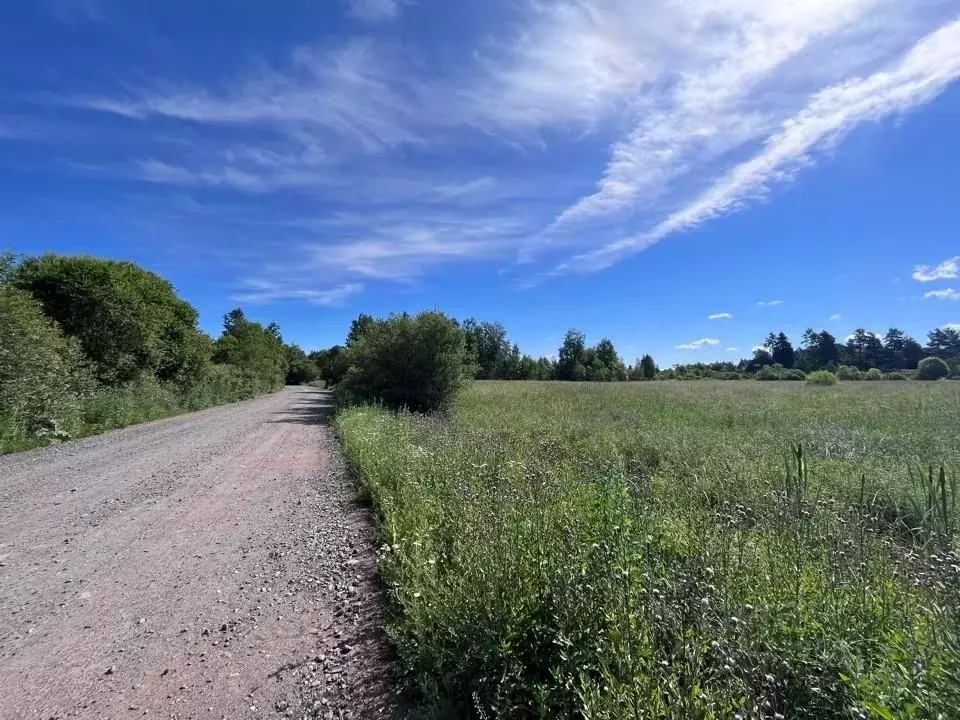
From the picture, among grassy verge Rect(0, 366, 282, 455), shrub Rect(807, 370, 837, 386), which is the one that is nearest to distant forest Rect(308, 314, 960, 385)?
shrub Rect(807, 370, 837, 386)

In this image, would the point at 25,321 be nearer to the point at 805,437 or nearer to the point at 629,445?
the point at 629,445

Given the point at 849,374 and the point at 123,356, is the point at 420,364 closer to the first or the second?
the point at 123,356

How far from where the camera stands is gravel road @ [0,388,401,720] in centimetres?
285

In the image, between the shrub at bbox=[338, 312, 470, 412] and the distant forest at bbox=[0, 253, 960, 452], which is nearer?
the distant forest at bbox=[0, 253, 960, 452]

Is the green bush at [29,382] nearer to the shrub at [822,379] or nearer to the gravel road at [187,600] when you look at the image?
the gravel road at [187,600]

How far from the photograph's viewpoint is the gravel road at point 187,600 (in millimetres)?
2850

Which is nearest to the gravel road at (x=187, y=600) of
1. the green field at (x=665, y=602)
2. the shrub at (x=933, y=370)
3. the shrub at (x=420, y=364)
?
the green field at (x=665, y=602)

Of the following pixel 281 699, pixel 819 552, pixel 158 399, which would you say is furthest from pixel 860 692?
pixel 158 399

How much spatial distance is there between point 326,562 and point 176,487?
4.47m

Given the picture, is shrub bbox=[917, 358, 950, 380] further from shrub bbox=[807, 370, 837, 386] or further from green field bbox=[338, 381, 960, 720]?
green field bbox=[338, 381, 960, 720]

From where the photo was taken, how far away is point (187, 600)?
4.00 m

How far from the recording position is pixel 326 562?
188 inches

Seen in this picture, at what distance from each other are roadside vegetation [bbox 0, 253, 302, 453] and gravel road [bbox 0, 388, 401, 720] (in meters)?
5.15

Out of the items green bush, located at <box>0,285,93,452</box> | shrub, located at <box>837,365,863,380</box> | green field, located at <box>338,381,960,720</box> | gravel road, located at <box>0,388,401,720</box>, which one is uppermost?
shrub, located at <box>837,365,863,380</box>
